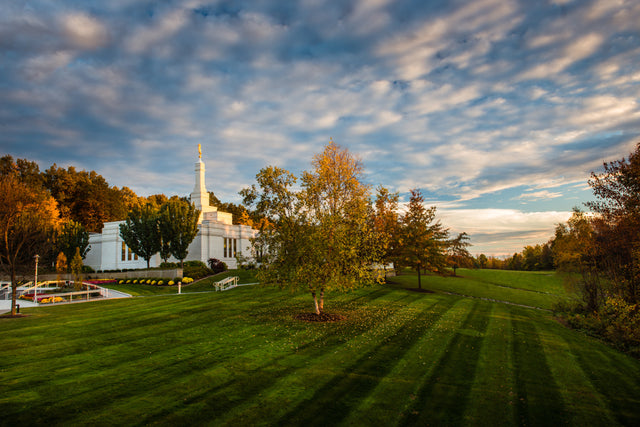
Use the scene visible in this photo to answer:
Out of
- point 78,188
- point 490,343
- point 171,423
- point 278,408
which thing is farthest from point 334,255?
point 78,188

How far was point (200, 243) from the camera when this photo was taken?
4434 centimetres

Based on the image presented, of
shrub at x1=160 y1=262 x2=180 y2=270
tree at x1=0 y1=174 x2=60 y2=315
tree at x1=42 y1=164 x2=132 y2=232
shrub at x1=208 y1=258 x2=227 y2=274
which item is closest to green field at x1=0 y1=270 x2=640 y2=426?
tree at x1=0 y1=174 x2=60 y2=315

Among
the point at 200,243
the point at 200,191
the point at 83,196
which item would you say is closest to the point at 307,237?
the point at 200,243

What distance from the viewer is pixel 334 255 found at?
1582 cm

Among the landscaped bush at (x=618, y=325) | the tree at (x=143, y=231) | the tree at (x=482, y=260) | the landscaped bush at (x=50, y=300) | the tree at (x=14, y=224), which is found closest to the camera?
the landscaped bush at (x=618, y=325)

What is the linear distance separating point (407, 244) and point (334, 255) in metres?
15.1

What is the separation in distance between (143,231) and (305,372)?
34.8 meters

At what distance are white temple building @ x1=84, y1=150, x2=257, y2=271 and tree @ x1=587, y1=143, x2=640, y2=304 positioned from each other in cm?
3877

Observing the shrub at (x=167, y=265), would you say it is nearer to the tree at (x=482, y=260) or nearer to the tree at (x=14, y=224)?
the tree at (x=14, y=224)

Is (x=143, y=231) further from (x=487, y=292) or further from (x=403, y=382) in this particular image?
(x=487, y=292)

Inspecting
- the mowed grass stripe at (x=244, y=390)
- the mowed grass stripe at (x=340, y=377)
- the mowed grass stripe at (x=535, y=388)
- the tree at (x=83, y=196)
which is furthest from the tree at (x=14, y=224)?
the tree at (x=83, y=196)

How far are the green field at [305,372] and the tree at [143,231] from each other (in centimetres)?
2014

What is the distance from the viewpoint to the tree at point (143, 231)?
38.1 m

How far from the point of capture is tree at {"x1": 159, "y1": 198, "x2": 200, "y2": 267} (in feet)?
123
